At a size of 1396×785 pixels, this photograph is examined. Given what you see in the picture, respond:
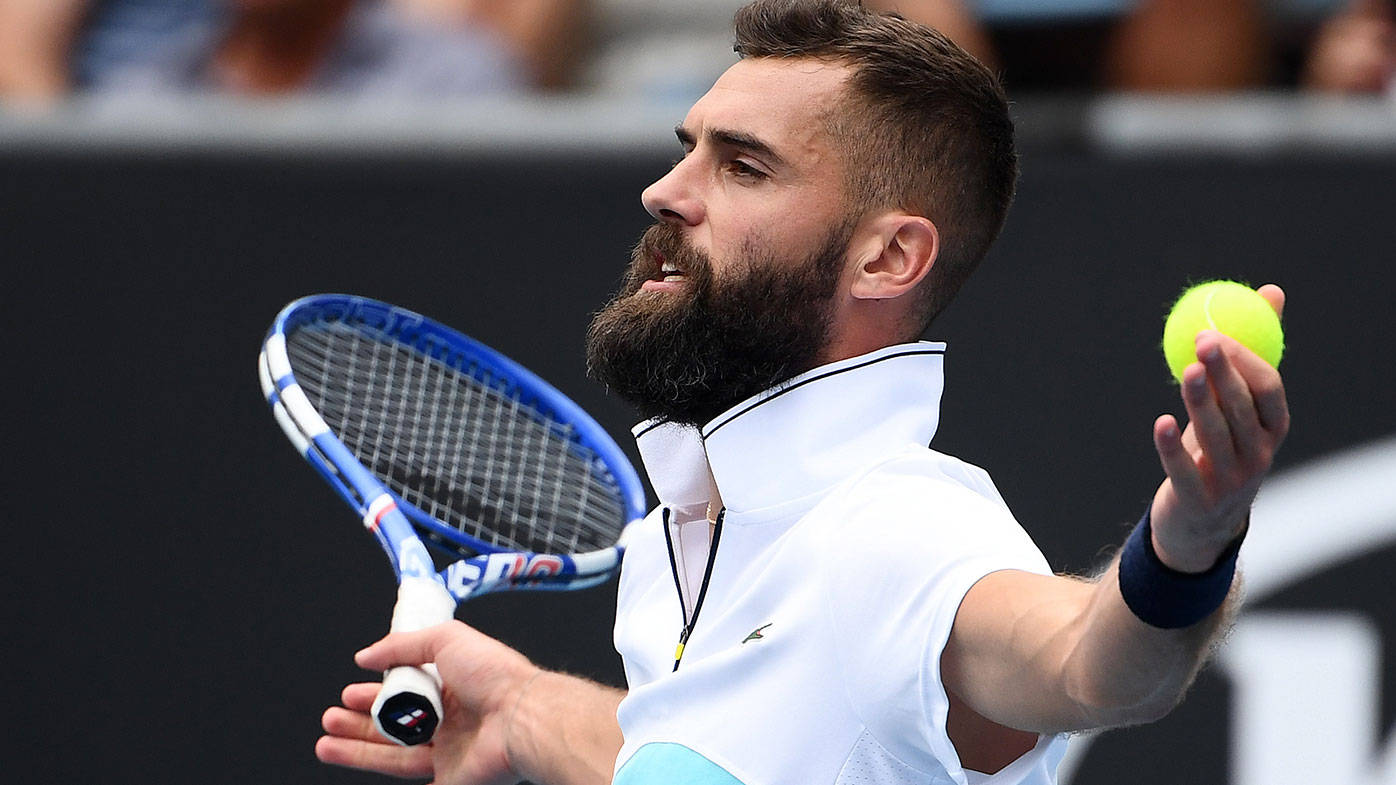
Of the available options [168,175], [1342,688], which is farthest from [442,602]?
[1342,688]

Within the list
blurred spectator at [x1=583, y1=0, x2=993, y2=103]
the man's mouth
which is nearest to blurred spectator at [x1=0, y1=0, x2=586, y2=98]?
blurred spectator at [x1=583, y1=0, x2=993, y2=103]

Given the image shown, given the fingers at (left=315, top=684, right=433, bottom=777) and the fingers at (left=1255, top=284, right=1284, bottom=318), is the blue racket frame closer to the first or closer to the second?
the fingers at (left=315, top=684, right=433, bottom=777)

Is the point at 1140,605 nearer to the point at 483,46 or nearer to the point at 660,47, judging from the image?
the point at 483,46

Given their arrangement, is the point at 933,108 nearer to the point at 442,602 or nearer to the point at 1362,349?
the point at 442,602

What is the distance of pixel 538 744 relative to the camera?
8.53 ft

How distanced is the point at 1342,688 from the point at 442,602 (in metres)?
2.15

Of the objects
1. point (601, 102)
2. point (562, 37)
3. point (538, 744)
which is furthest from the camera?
point (562, 37)

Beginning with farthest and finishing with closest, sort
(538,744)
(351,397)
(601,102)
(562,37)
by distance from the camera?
(562,37) < (601,102) < (351,397) < (538,744)

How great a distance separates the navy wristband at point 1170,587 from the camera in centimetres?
149

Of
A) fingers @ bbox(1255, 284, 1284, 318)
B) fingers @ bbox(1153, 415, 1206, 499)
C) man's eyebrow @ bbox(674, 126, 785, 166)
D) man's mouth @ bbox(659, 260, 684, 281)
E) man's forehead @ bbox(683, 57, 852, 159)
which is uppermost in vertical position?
man's forehead @ bbox(683, 57, 852, 159)

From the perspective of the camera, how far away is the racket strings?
3191mm

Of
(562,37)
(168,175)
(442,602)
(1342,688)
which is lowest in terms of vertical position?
(1342,688)

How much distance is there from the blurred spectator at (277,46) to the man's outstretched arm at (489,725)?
87.2 inches

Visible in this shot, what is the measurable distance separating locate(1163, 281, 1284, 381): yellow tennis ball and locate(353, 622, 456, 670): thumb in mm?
1285
